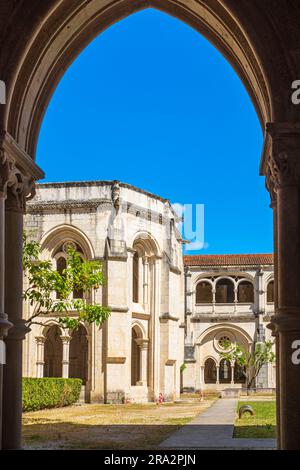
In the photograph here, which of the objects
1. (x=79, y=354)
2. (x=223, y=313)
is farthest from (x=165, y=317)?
(x=223, y=313)

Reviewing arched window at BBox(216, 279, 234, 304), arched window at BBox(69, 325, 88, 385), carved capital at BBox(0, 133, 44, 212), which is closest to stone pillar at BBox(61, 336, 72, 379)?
arched window at BBox(69, 325, 88, 385)

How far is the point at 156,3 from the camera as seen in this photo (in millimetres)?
10547

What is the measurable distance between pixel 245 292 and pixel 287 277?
45.5 meters

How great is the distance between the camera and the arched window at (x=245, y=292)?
52812 millimetres

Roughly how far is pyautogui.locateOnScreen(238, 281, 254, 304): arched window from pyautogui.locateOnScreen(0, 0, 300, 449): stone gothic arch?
4315cm

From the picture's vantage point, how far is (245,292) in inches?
2093

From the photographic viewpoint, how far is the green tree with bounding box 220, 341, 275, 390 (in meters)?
47.2

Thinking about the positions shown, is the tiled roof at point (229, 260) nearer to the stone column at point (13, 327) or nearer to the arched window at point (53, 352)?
the arched window at point (53, 352)

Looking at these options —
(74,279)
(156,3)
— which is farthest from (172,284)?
(156,3)

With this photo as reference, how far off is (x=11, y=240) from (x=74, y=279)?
11.7 meters

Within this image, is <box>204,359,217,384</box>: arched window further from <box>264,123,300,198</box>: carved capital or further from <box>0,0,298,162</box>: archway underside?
<box>264,123,300,198</box>: carved capital

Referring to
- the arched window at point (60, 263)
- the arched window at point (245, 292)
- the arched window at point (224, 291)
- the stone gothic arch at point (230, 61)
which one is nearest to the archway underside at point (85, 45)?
the stone gothic arch at point (230, 61)

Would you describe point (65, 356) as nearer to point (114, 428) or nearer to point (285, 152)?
point (114, 428)
